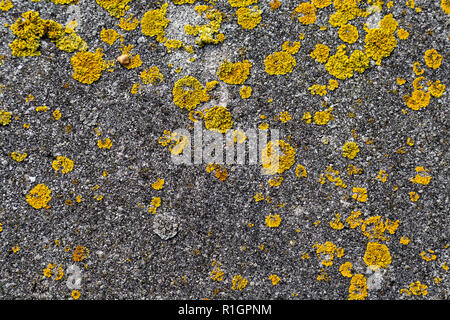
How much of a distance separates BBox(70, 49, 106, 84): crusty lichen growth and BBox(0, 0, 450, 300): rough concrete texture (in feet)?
0.14

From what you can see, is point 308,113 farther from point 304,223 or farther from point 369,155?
point 304,223

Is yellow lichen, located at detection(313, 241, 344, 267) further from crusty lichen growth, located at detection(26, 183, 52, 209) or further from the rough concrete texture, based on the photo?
crusty lichen growth, located at detection(26, 183, 52, 209)

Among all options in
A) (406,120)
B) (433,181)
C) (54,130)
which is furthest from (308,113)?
(54,130)

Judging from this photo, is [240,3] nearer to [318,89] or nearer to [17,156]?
[318,89]

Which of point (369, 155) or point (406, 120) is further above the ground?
point (406, 120)

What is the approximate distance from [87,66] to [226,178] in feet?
4.18

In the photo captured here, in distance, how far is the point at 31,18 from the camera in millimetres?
2621

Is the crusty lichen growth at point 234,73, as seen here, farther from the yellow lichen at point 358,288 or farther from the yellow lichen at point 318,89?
the yellow lichen at point 358,288

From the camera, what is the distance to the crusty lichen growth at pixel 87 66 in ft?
8.73

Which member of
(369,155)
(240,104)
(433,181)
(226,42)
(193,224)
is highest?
(226,42)

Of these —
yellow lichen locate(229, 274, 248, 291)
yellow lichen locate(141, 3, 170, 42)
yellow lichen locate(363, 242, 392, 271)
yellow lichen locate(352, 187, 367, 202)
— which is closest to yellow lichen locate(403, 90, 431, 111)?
yellow lichen locate(352, 187, 367, 202)

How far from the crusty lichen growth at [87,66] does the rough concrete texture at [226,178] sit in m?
0.04

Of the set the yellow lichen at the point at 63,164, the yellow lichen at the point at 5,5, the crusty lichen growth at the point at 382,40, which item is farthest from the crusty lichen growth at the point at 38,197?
the crusty lichen growth at the point at 382,40

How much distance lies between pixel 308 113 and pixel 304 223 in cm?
78
